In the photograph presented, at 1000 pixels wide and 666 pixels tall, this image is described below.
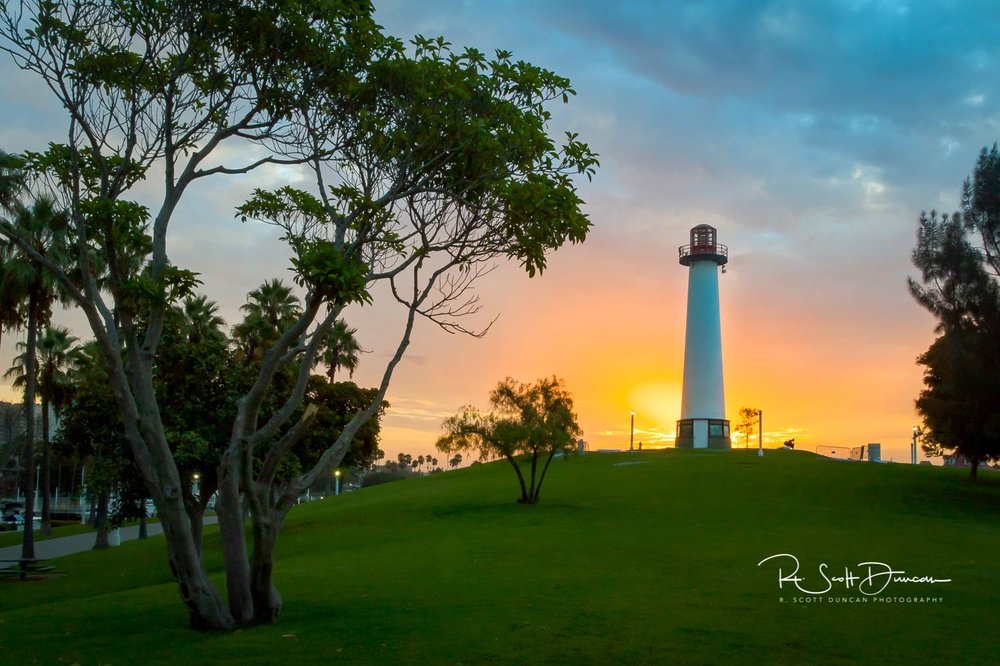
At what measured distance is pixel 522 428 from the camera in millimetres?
45344

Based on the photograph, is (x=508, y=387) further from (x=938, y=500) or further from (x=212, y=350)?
(x=938, y=500)

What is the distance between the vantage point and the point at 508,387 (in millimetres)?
47469

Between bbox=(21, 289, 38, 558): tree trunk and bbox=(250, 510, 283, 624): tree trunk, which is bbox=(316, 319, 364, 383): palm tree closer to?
bbox=(21, 289, 38, 558): tree trunk

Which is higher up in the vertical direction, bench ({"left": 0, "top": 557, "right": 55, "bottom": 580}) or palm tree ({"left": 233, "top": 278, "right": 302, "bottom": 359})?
palm tree ({"left": 233, "top": 278, "right": 302, "bottom": 359})

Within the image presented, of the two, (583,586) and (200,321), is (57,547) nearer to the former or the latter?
(200,321)

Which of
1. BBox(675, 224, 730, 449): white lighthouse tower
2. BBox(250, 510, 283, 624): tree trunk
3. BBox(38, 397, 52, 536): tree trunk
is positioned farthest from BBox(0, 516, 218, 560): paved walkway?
A: BBox(675, 224, 730, 449): white lighthouse tower

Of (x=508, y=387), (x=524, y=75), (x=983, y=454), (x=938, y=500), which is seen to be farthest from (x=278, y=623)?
(x=983, y=454)

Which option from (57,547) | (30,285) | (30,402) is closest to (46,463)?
(57,547)

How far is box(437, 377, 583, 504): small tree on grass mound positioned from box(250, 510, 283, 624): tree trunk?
2983 cm

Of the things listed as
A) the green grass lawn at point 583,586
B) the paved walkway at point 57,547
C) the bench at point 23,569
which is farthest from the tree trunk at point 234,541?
the paved walkway at point 57,547

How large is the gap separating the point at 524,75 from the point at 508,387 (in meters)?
33.3

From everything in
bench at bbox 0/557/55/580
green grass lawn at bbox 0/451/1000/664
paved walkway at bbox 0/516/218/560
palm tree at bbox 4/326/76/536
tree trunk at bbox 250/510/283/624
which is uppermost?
palm tree at bbox 4/326/76/536

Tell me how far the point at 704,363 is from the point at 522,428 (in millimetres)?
38963

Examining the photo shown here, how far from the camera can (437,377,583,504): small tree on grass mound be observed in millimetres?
45406
